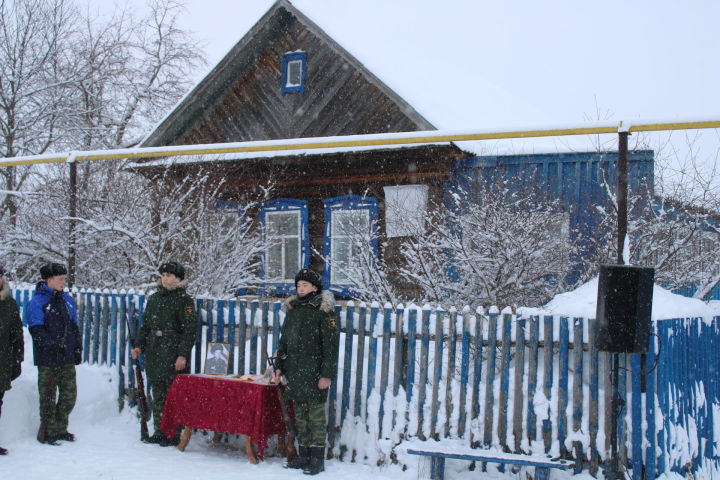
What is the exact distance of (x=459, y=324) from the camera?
19.4 ft

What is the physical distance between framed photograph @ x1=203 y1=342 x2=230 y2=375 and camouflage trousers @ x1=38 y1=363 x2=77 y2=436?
1292 mm

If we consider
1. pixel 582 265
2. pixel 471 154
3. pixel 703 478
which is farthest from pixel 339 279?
pixel 703 478

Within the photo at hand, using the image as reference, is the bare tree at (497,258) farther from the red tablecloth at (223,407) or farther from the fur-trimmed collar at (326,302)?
the red tablecloth at (223,407)

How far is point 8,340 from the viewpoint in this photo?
6375mm

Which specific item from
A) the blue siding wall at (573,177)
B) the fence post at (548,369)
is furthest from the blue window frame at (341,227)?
the fence post at (548,369)

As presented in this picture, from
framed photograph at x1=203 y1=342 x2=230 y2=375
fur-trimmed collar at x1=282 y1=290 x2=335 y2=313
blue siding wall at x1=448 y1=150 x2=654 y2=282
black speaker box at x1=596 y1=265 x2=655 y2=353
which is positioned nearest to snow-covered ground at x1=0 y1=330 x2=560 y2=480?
framed photograph at x1=203 y1=342 x2=230 y2=375

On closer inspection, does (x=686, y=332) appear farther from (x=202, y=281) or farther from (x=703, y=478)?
(x=202, y=281)

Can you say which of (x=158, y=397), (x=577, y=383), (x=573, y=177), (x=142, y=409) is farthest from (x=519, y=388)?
(x=573, y=177)

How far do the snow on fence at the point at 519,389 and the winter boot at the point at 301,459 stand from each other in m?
0.33

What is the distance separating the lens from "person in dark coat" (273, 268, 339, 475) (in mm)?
5863

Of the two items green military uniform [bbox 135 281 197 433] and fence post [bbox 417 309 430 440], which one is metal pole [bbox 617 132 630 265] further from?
green military uniform [bbox 135 281 197 433]

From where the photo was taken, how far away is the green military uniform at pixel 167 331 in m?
6.61

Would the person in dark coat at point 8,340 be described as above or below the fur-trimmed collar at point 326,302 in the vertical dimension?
below

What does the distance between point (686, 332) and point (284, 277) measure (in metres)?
9.00
